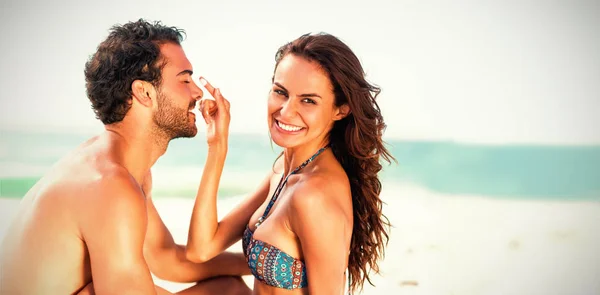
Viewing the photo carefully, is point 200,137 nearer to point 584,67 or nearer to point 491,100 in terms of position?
point 491,100

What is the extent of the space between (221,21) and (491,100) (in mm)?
5467

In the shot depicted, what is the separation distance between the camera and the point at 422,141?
1291cm

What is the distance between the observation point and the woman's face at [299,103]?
108 inches

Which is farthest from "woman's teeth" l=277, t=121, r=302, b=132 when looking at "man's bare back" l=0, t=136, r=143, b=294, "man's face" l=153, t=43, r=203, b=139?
"man's bare back" l=0, t=136, r=143, b=294

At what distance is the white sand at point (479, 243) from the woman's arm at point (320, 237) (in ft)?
11.3

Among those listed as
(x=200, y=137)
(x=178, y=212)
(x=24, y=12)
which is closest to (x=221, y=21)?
(x=200, y=137)

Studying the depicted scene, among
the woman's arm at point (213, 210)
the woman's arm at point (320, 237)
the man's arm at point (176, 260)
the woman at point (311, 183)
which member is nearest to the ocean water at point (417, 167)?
the man's arm at point (176, 260)

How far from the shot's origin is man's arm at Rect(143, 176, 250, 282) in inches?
130

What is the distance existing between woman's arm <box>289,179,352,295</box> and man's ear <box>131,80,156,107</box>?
76 centimetres

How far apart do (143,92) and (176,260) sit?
0.97m

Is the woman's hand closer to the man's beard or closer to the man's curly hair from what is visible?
the man's beard

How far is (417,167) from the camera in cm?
1216

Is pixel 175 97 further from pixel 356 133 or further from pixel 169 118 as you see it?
pixel 356 133

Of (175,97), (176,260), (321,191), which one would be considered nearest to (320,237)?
(321,191)
